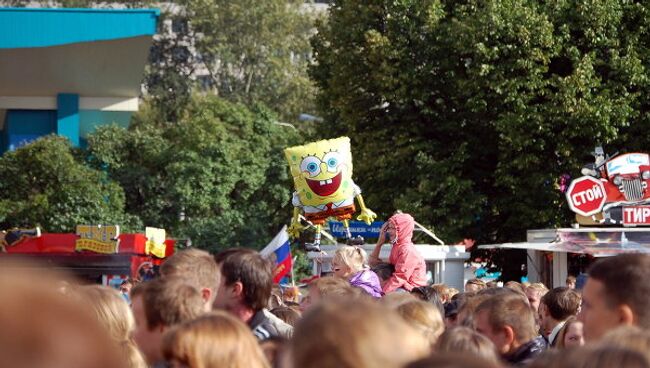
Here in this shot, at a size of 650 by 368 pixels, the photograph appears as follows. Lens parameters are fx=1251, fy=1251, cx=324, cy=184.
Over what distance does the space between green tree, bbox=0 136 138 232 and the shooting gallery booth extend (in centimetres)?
228

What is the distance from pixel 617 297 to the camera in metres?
4.85

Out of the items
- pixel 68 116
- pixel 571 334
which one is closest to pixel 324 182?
pixel 571 334

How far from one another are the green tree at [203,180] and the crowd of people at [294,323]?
31.3 m

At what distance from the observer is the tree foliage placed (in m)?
28.1

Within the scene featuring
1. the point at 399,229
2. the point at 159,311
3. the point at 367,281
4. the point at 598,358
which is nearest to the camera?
the point at 598,358

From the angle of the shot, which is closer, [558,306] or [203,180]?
[558,306]

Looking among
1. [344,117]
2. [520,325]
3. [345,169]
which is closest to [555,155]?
[344,117]

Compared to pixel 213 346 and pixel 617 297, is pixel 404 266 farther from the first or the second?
pixel 213 346

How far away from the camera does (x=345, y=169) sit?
15.7 metres

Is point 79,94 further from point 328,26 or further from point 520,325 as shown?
point 520,325

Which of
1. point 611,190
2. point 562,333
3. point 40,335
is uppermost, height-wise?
point 611,190

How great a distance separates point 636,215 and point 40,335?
22.7m

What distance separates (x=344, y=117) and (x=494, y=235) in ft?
15.7

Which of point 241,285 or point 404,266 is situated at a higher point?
point 241,285
